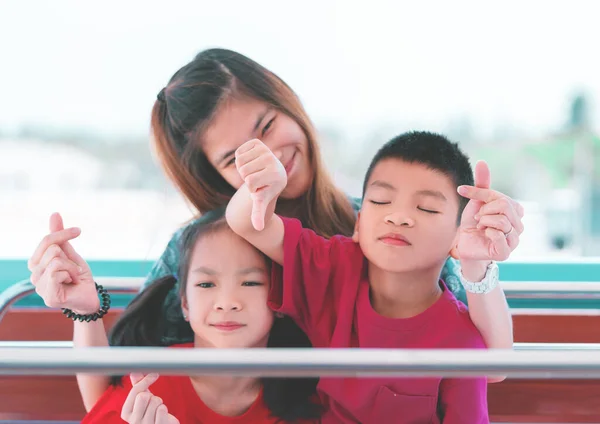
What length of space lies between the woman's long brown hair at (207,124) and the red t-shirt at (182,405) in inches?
14.5

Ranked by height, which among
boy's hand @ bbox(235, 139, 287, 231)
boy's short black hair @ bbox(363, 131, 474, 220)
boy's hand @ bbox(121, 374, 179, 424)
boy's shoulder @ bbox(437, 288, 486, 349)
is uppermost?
boy's short black hair @ bbox(363, 131, 474, 220)

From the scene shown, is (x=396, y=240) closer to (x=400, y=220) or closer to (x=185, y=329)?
(x=400, y=220)

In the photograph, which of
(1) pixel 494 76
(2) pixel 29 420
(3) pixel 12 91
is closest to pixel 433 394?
(2) pixel 29 420

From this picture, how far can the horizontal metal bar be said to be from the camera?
24.4 inches

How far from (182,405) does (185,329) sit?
8.3 inches

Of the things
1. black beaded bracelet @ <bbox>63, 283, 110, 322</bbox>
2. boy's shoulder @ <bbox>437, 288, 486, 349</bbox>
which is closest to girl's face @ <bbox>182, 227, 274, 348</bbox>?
black beaded bracelet @ <bbox>63, 283, 110, 322</bbox>

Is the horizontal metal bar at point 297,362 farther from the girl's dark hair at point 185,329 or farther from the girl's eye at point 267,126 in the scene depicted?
the girl's eye at point 267,126

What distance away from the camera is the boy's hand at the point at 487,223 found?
2.69 ft

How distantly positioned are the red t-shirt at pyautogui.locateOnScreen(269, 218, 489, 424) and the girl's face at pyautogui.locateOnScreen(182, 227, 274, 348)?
3cm

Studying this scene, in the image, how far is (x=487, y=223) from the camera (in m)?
0.82

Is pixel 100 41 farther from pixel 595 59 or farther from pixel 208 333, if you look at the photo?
pixel 595 59

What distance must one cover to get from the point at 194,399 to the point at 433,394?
1.29 feet

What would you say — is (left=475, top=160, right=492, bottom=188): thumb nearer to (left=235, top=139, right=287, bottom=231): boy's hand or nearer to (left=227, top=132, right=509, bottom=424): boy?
(left=227, top=132, right=509, bottom=424): boy

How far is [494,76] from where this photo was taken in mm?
1941
